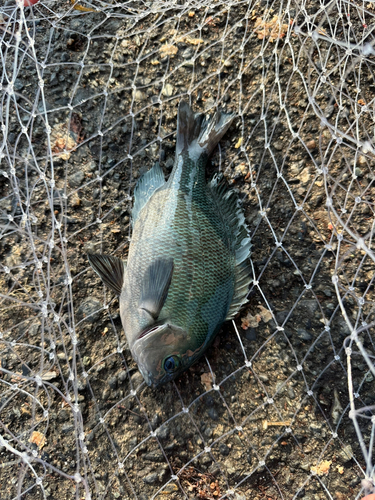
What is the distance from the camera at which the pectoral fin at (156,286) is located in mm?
1771

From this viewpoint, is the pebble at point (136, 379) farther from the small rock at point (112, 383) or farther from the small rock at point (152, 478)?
the small rock at point (152, 478)

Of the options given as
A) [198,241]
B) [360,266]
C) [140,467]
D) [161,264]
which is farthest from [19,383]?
[360,266]

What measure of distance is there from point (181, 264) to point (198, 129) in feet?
2.87

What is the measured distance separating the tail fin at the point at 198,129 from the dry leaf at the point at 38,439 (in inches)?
69.1

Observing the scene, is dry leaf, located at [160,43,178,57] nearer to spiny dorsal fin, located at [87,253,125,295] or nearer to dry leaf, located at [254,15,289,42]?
dry leaf, located at [254,15,289,42]

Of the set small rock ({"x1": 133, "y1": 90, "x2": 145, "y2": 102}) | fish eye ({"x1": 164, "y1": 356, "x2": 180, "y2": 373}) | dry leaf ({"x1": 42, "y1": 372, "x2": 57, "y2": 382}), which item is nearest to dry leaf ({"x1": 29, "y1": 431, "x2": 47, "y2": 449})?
dry leaf ({"x1": 42, "y1": 372, "x2": 57, "y2": 382})

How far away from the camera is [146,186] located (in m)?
2.13

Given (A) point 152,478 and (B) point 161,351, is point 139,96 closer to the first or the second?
(B) point 161,351

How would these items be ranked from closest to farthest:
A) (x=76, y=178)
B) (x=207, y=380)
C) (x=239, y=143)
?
(x=207, y=380)
(x=239, y=143)
(x=76, y=178)

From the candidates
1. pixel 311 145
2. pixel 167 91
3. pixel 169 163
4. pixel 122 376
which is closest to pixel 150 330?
pixel 122 376

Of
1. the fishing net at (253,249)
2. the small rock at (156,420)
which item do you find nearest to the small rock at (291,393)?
the fishing net at (253,249)

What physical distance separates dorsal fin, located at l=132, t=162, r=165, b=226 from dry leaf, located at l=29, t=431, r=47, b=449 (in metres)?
1.27

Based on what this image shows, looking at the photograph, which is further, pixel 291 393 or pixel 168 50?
pixel 168 50

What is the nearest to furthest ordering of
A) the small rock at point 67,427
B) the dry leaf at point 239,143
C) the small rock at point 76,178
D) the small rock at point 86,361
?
the small rock at point 67,427 → the small rock at point 86,361 → the dry leaf at point 239,143 → the small rock at point 76,178
